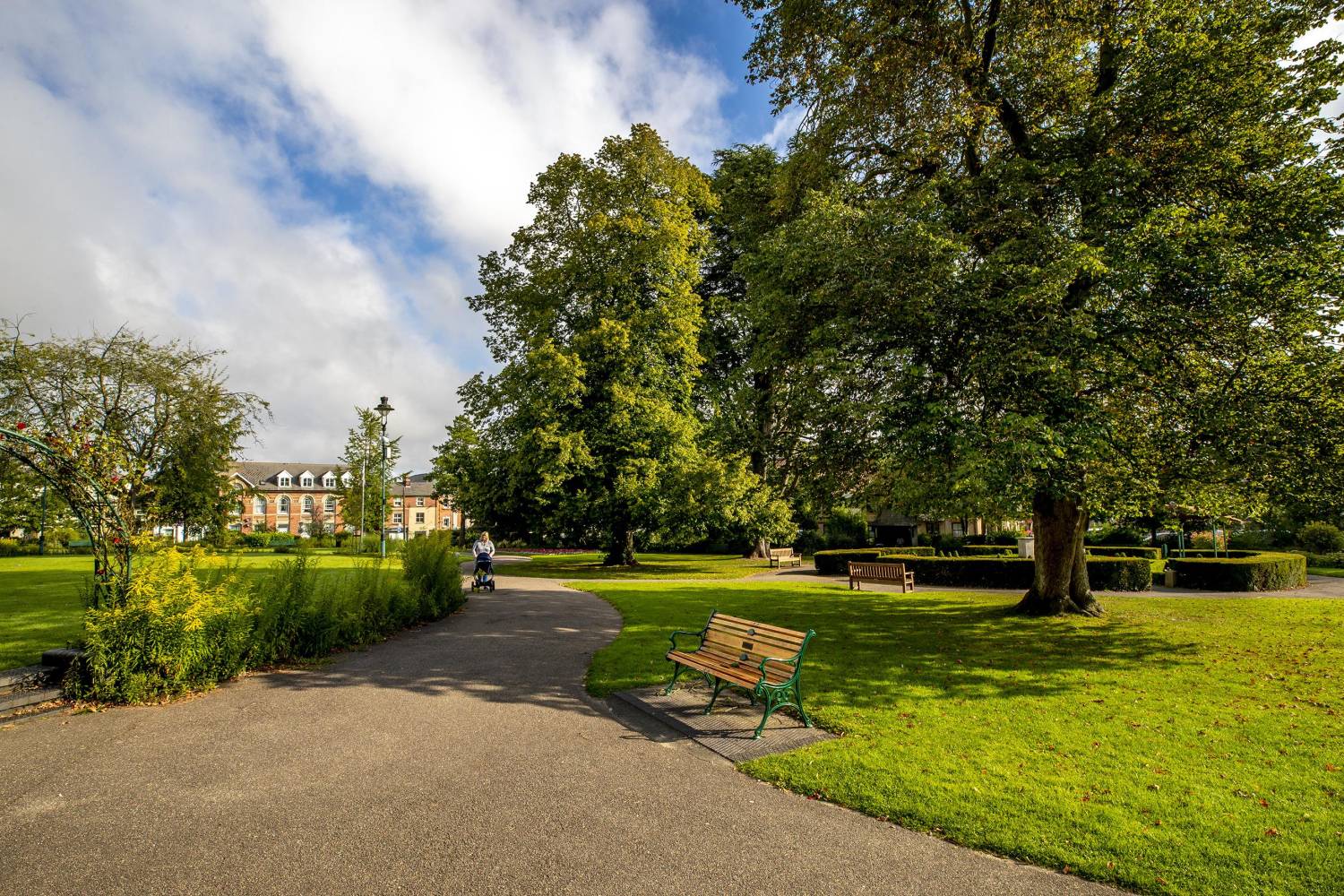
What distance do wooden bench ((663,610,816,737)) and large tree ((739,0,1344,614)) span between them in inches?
168

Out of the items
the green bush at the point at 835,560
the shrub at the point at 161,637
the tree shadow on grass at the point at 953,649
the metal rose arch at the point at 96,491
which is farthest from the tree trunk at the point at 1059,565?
the metal rose arch at the point at 96,491

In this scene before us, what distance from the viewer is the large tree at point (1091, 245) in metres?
9.15

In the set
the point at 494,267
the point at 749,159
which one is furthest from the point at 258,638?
the point at 749,159

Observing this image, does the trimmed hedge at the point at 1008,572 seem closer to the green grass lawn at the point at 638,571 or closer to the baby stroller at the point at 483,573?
the green grass lawn at the point at 638,571

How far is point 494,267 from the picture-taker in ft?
94.7

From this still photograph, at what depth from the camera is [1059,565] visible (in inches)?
531

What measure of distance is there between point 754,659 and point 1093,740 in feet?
10.9

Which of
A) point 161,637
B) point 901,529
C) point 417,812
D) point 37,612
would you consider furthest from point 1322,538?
point 37,612

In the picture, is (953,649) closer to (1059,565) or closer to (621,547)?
(1059,565)

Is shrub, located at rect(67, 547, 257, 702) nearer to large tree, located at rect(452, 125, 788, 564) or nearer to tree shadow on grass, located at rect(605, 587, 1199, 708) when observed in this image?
tree shadow on grass, located at rect(605, 587, 1199, 708)

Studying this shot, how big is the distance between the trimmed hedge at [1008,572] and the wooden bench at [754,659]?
1405 cm

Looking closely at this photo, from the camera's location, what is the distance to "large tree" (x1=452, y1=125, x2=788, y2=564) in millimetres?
24531

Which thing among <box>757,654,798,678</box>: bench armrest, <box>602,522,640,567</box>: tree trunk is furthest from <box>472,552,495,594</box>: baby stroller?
<box>757,654,798,678</box>: bench armrest

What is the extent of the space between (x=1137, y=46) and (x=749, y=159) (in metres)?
20.7
